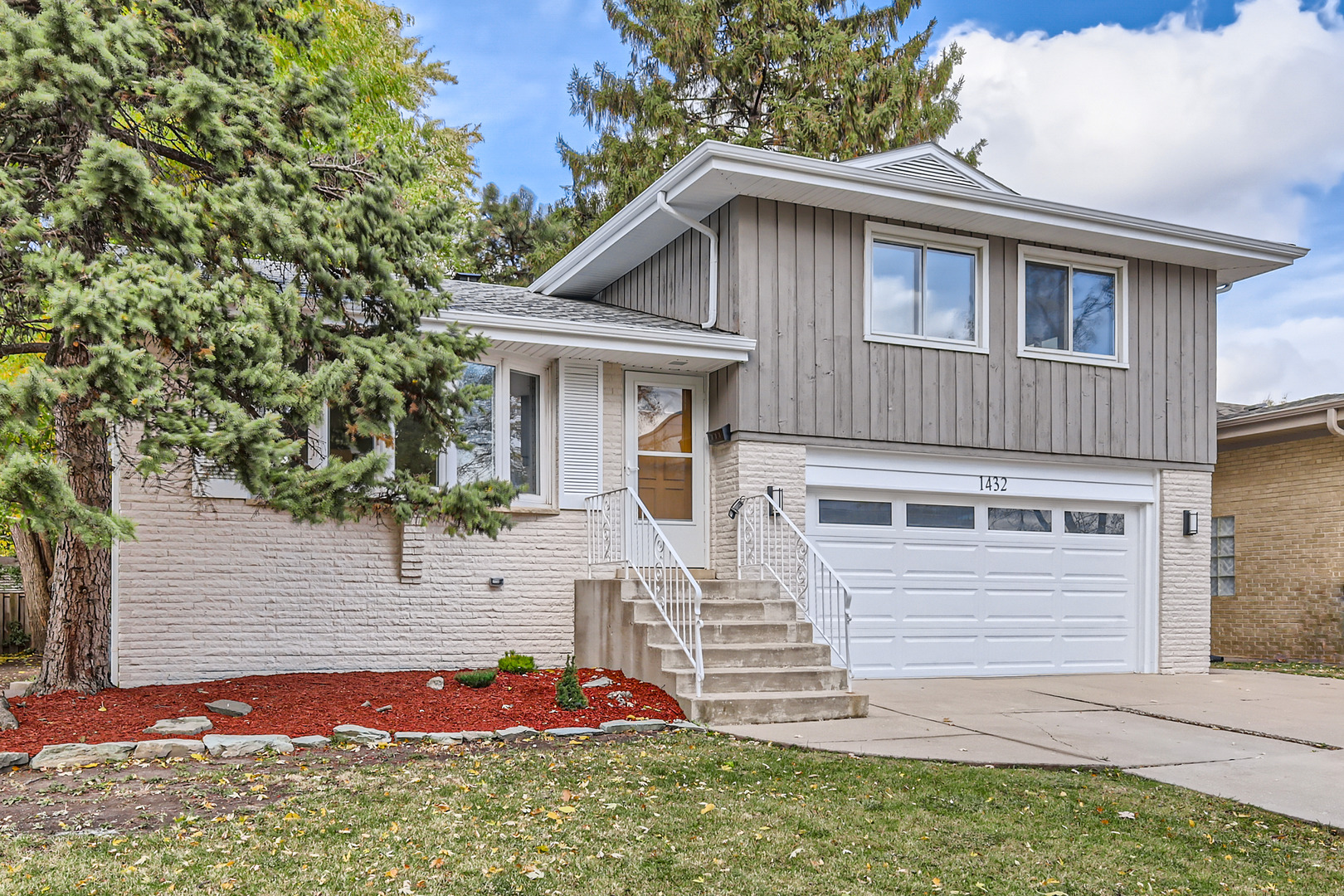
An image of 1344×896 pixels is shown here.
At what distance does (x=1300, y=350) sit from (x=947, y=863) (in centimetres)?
4065

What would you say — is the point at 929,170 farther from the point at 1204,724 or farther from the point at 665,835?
the point at 665,835

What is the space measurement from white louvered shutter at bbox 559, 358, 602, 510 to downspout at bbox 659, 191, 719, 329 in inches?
49.6

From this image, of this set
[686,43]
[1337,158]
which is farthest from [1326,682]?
[686,43]

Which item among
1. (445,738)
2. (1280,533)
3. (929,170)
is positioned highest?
(929,170)

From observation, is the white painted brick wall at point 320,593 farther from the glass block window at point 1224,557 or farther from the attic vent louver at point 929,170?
the glass block window at point 1224,557

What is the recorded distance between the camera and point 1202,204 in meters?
29.1

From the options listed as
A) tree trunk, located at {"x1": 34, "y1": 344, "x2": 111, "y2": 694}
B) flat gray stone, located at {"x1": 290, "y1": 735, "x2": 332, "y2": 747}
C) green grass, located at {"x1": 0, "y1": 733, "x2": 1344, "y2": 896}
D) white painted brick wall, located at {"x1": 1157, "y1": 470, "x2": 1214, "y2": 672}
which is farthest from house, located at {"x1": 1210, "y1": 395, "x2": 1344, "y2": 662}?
tree trunk, located at {"x1": 34, "y1": 344, "x2": 111, "y2": 694}

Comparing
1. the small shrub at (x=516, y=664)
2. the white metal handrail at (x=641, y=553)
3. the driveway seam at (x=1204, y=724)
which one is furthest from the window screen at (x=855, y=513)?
the small shrub at (x=516, y=664)

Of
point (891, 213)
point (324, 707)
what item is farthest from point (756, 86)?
point (324, 707)

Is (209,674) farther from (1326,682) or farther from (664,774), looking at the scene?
(1326,682)

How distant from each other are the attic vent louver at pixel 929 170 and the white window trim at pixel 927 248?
775 millimetres

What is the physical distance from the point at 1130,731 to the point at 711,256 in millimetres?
5823

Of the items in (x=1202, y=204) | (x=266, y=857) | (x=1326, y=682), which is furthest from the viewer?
(x=1202, y=204)

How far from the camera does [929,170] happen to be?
38.8ft
